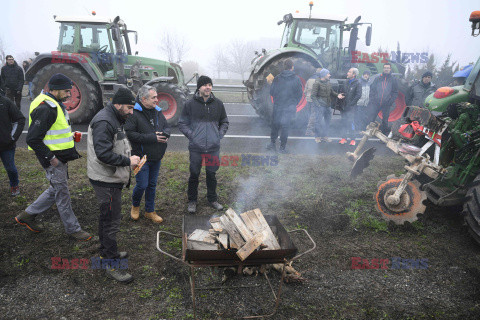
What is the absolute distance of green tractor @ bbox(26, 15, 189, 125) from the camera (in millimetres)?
8430

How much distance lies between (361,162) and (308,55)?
433 cm

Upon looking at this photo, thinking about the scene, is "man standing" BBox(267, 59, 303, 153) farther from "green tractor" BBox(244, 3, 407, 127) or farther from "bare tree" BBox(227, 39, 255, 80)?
"bare tree" BBox(227, 39, 255, 80)

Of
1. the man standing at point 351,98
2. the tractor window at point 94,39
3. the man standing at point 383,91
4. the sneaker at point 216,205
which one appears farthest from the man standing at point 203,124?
the tractor window at point 94,39

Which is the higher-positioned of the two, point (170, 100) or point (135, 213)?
point (170, 100)

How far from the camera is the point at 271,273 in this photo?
3.22 meters

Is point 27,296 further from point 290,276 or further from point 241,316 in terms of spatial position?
point 290,276

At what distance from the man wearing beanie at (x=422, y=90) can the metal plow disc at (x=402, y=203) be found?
16.5 ft

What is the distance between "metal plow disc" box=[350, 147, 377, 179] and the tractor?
2.97 ft

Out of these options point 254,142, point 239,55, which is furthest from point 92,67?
point 239,55

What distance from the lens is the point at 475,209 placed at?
12.3 feet

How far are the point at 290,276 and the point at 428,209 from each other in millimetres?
3012

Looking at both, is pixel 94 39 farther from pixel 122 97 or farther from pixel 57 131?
pixel 122 97

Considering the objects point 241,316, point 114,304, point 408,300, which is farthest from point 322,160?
point 114,304

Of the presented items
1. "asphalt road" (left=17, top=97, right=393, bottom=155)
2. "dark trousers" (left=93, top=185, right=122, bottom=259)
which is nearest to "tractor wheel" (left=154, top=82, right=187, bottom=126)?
"asphalt road" (left=17, top=97, right=393, bottom=155)
